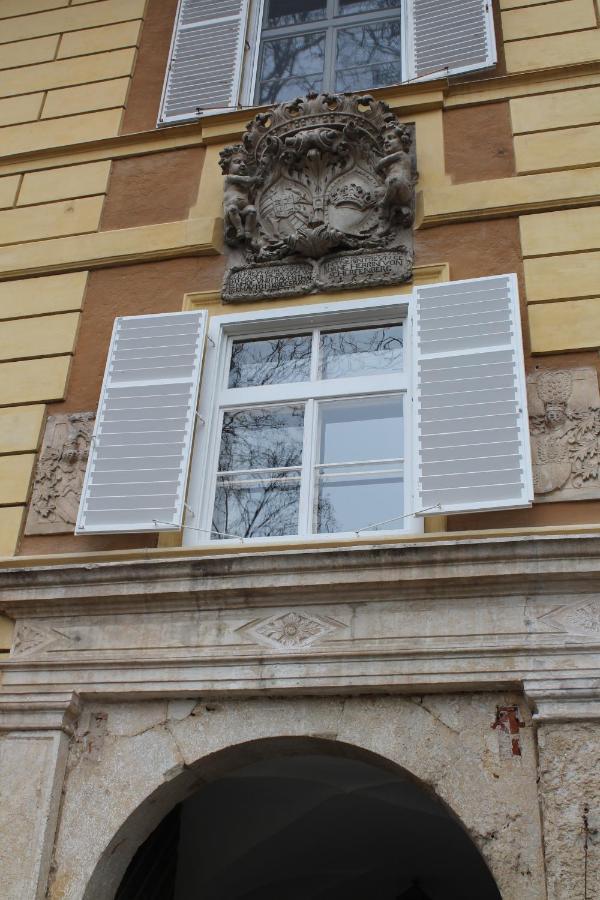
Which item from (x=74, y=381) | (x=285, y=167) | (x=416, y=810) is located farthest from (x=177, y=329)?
(x=416, y=810)

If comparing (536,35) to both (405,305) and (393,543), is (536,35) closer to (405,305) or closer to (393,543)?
(405,305)

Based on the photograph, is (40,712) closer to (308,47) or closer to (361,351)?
(361,351)

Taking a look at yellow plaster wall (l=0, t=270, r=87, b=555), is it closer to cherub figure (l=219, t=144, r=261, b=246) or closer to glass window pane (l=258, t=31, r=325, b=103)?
cherub figure (l=219, t=144, r=261, b=246)

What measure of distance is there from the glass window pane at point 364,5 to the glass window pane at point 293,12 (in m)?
0.16

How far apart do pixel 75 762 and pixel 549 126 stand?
484cm

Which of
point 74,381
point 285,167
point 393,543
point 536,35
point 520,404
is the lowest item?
point 393,543

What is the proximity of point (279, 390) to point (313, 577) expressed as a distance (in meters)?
1.41

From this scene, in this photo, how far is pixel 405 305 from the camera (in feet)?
20.6

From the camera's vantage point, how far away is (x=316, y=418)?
6.11 meters

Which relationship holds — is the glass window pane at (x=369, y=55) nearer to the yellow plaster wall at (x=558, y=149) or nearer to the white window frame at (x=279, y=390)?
the yellow plaster wall at (x=558, y=149)

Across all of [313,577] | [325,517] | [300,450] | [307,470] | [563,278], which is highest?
[563,278]

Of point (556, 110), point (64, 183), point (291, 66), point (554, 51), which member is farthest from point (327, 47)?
point (64, 183)

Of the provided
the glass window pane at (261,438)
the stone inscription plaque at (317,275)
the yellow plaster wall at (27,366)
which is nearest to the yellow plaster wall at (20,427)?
the yellow plaster wall at (27,366)

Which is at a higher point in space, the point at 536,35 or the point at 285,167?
the point at 536,35
